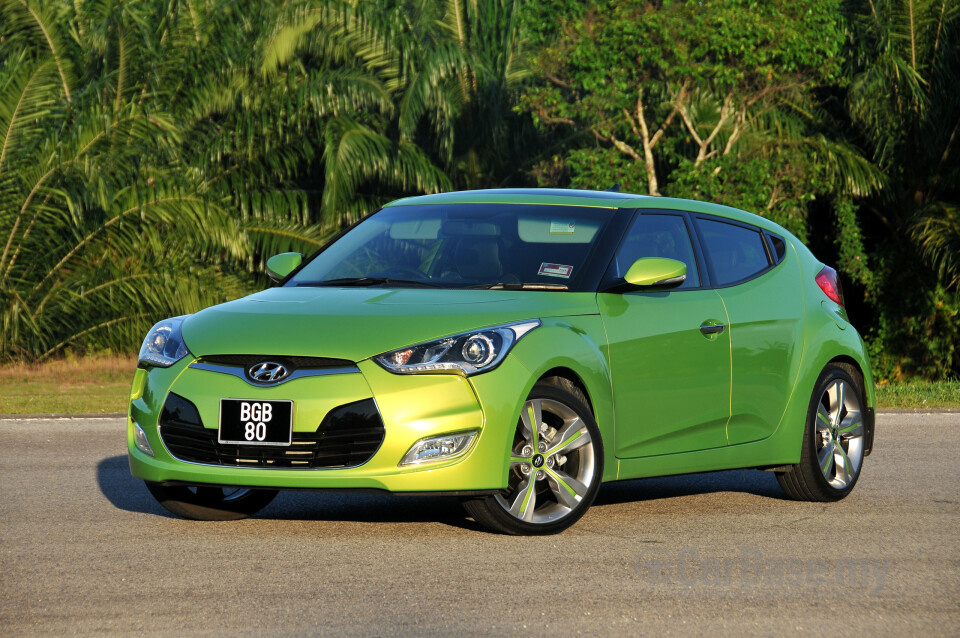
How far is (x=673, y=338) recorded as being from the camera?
780 centimetres

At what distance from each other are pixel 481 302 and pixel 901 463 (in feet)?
15.9

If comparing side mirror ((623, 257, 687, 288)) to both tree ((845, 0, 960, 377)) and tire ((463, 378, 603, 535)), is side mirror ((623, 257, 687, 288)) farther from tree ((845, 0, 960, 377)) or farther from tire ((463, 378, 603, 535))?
tree ((845, 0, 960, 377))

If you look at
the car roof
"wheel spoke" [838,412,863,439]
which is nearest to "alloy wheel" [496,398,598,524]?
the car roof

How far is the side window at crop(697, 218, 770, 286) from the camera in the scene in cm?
850

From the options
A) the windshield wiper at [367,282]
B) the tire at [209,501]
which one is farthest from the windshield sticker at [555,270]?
the tire at [209,501]

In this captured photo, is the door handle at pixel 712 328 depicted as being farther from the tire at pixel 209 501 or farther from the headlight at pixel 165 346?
the headlight at pixel 165 346

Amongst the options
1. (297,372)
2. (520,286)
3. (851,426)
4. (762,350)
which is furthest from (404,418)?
(851,426)

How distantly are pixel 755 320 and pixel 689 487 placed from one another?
58.3 inches

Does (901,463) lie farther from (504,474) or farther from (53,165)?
(53,165)

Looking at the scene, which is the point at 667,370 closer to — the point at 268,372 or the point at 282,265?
the point at 268,372

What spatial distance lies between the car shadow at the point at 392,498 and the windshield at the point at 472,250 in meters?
1.20

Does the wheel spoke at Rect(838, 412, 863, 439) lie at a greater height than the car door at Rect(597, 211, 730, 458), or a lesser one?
lesser

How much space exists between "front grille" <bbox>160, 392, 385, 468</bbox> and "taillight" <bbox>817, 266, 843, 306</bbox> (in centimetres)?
367

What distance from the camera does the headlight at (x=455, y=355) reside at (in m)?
6.71
